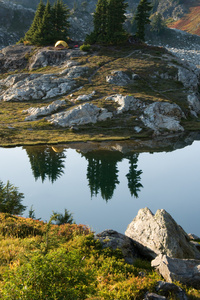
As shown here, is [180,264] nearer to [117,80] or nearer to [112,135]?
[112,135]

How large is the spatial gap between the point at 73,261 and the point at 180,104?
67.8 meters

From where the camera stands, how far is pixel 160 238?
1634cm

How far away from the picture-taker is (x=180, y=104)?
7106cm

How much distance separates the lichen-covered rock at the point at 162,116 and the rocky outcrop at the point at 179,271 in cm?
4864

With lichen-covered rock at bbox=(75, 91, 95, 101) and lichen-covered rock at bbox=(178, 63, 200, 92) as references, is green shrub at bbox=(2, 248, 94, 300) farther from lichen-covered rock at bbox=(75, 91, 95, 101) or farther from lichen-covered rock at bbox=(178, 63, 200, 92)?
lichen-covered rock at bbox=(178, 63, 200, 92)

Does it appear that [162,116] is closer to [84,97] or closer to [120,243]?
[84,97]

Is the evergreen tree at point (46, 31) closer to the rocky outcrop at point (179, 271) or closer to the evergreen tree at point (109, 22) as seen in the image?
the evergreen tree at point (109, 22)

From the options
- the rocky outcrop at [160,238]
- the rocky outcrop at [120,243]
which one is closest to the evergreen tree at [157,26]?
the rocky outcrop at [160,238]

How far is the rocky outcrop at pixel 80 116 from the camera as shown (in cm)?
6225

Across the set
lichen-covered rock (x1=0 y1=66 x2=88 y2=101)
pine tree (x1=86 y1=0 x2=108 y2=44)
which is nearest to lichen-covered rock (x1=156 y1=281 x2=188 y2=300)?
lichen-covered rock (x1=0 y1=66 x2=88 y2=101)

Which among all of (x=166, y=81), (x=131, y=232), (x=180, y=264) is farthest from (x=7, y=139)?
(x=166, y=81)

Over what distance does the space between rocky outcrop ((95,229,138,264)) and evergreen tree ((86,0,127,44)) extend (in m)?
96.1

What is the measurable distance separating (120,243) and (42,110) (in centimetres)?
5568

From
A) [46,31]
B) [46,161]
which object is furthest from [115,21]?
[46,161]
